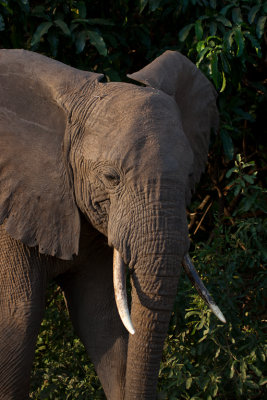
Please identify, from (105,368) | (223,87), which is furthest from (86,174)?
(223,87)

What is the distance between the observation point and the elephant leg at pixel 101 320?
11.6 feet

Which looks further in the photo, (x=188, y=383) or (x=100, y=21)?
(x=100, y=21)

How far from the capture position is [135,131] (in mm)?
2953

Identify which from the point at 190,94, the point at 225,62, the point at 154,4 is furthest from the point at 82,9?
the point at 190,94

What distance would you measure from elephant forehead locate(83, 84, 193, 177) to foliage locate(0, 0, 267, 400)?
1.06 metres

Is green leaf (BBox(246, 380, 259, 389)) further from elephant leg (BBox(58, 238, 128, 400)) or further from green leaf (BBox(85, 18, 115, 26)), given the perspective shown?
green leaf (BBox(85, 18, 115, 26))

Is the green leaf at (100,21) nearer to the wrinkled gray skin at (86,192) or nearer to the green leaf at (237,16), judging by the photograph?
the green leaf at (237,16)

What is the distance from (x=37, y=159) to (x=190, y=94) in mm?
833

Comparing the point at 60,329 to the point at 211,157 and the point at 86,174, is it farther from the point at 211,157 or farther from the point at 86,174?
the point at 86,174

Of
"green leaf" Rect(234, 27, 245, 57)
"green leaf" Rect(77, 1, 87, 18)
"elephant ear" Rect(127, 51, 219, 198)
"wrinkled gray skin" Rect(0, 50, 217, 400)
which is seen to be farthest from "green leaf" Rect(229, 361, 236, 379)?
"green leaf" Rect(77, 1, 87, 18)

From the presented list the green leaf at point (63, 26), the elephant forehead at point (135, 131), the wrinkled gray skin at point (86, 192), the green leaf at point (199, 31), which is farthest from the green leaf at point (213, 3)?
the elephant forehead at point (135, 131)

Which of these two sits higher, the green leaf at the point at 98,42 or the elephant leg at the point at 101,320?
Answer: the green leaf at the point at 98,42

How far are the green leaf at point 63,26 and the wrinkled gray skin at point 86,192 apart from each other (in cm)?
93

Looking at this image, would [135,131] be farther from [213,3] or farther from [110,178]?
[213,3]
